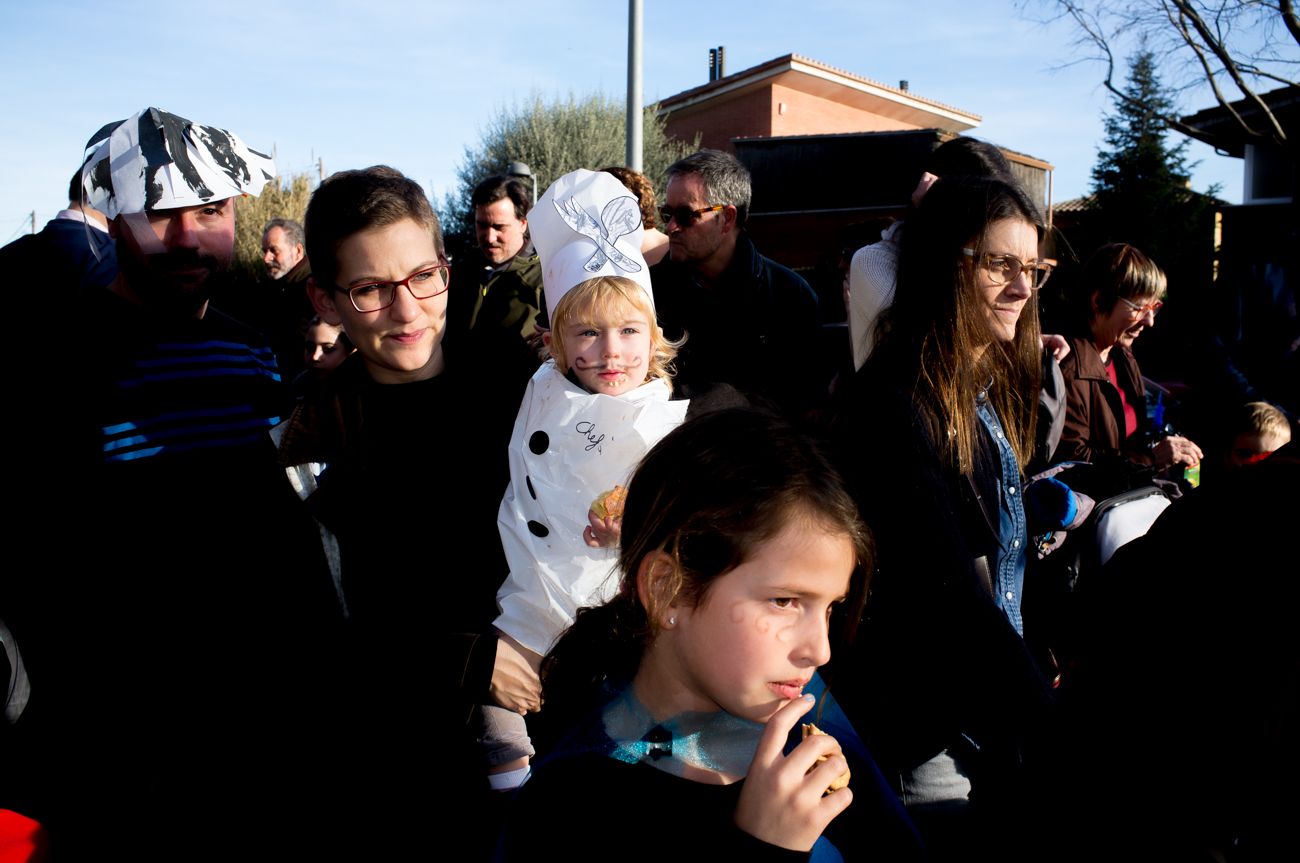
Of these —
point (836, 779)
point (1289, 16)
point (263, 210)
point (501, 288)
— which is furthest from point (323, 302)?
point (1289, 16)

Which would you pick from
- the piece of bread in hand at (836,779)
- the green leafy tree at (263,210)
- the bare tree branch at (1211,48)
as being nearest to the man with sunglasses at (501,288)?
the piece of bread in hand at (836,779)

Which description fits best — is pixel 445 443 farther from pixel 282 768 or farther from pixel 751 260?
pixel 751 260

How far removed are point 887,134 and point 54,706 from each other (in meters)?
12.6

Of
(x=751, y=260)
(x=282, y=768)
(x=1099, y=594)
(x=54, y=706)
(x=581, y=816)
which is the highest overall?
(x=751, y=260)

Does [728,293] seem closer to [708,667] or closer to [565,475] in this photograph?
[565,475]

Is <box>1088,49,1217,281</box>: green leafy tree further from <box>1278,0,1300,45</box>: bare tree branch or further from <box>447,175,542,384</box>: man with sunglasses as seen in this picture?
<box>447,175,542,384</box>: man with sunglasses

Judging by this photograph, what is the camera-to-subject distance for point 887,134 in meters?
12.8

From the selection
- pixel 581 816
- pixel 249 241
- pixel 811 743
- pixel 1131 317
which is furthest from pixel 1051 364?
pixel 249 241

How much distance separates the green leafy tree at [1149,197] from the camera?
945 inches

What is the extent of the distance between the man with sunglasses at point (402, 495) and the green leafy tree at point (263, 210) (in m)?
11.6

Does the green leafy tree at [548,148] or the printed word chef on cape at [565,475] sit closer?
the printed word chef on cape at [565,475]

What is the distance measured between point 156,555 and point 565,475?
3.01 feet

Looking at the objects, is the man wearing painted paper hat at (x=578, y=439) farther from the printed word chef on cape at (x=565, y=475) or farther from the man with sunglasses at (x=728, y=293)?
the man with sunglasses at (x=728, y=293)

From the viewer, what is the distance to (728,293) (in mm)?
4250
